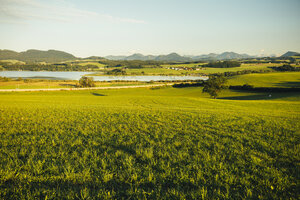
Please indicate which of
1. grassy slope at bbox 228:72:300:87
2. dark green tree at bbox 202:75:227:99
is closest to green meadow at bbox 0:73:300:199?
dark green tree at bbox 202:75:227:99

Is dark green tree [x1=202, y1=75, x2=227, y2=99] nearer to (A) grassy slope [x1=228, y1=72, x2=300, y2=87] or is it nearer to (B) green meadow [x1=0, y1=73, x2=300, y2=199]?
(A) grassy slope [x1=228, y1=72, x2=300, y2=87]

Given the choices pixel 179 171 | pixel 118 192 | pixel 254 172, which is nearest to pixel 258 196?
pixel 254 172

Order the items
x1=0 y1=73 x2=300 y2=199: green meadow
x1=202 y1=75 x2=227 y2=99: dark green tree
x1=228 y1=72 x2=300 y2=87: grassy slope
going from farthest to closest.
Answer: x1=228 y1=72 x2=300 y2=87: grassy slope < x1=202 y1=75 x2=227 y2=99: dark green tree < x1=0 y1=73 x2=300 y2=199: green meadow

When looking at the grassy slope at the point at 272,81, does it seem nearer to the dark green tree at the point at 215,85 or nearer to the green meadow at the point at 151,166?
the dark green tree at the point at 215,85

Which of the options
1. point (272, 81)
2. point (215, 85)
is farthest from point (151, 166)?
point (272, 81)

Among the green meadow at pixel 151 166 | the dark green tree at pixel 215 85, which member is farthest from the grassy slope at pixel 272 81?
the green meadow at pixel 151 166

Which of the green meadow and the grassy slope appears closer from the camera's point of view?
the green meadow

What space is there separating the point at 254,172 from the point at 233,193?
1624 millimetres

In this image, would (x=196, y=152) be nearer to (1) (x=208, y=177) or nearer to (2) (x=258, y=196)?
(1) (x=208, y=177)

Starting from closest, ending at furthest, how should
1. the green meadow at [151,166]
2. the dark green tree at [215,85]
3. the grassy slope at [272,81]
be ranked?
the green meadow at [151,166] → the dark green tree at [215,85] → the grassy slope at [272,81]

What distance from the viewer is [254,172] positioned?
5.47 m

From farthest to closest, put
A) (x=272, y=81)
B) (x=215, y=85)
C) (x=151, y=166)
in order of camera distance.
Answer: (x=272, y=81) < (x=215, y=85) < (x=151, y=166)

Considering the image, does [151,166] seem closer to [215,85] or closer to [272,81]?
[215,85]

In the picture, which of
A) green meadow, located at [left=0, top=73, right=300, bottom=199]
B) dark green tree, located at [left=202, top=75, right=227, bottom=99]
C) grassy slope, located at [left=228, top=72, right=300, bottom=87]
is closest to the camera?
green meadow, located at [left=0, top=73, right=300, bottom=199]
